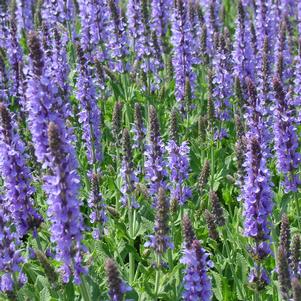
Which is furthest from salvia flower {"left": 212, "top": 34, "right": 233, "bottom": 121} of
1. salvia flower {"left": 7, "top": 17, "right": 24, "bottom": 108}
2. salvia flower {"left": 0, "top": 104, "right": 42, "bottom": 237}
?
salvia flower {"left": 0, "top": 104, "right": 42, "bottom": 237}

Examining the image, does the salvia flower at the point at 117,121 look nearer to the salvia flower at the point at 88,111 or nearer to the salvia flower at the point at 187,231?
the salvia flower at the point at 88,111

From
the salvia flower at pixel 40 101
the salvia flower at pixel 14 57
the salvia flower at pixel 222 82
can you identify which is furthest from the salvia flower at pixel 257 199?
the salvia flower at pixel 14 57

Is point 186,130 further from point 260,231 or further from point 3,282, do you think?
point 3,282

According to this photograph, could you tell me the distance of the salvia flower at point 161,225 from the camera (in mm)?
5387

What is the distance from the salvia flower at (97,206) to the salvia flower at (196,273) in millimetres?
1661

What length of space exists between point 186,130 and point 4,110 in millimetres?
4229

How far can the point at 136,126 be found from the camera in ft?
26.1

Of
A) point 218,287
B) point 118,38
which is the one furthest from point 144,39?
point 218,287

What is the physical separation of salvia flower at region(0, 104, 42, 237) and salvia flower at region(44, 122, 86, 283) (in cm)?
86

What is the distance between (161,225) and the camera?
550 centimetres

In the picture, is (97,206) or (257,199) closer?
(257,199)

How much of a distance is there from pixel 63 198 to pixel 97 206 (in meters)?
1.88

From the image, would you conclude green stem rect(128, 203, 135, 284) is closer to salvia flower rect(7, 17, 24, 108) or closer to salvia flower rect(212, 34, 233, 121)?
salvia flower rect(212, 34, 233, 121)

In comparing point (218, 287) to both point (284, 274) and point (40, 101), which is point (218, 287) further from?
point (40, 101)
